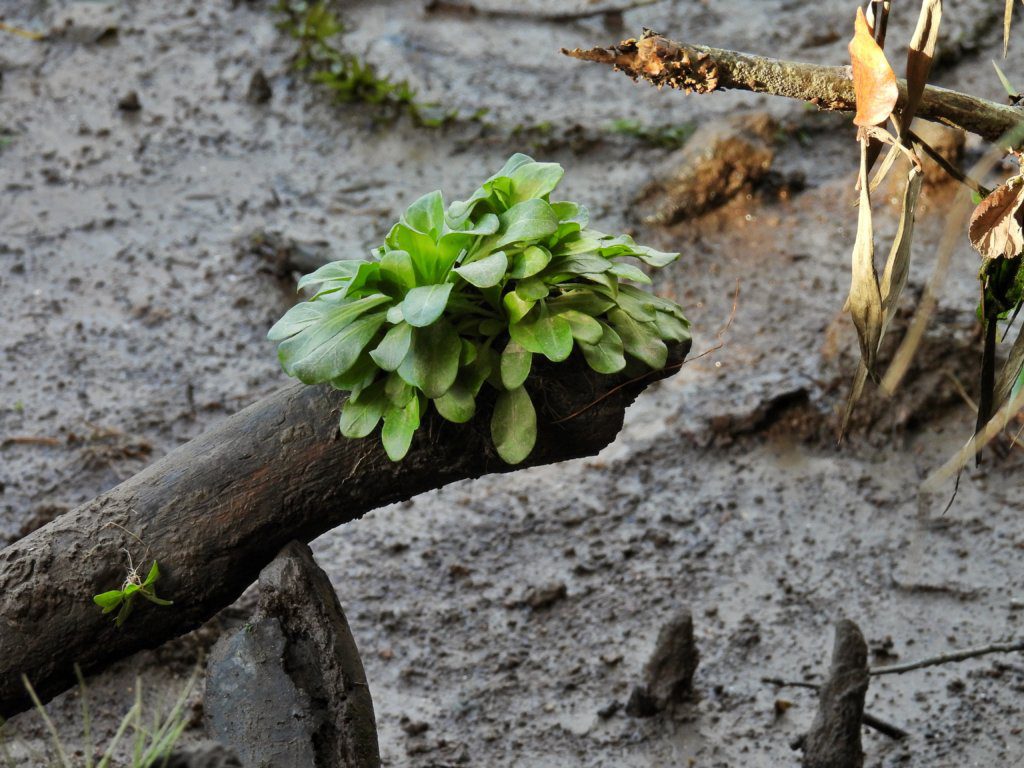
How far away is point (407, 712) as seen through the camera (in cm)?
349

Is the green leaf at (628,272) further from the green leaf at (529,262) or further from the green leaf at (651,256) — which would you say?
the green leaf at (529,262)

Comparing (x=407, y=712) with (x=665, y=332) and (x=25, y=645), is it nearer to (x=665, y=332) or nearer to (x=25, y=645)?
(x=25, y=645)

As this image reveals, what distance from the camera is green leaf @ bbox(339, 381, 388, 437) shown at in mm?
2428

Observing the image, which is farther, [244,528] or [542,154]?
[542,154]

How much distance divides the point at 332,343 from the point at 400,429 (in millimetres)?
238

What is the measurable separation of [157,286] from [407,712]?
254 centimetres

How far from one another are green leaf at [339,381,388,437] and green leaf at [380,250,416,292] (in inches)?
8.9

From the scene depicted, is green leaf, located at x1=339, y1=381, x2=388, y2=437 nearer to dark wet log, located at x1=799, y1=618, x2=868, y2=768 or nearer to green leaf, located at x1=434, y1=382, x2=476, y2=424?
green leaf, located at x1=434, y1=382, x2=476, y2=424

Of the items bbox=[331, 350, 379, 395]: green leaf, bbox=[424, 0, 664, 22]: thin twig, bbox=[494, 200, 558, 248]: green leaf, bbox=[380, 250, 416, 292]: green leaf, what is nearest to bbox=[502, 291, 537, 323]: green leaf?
bbox=[494, 200, 558, 248]: green leaf

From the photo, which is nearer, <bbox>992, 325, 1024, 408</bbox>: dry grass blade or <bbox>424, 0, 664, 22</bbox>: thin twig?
<bbox>992, 325, 1024, 408</bbox>: dry grass blade

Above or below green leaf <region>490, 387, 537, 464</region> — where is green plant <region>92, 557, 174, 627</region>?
below

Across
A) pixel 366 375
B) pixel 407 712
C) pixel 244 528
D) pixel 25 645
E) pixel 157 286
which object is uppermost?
pixel 366 375

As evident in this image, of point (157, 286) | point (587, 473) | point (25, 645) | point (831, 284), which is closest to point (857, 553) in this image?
point (587, 473)

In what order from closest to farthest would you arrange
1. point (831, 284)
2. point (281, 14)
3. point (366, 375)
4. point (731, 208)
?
point (366, 375) → point (831, 284) → point (731, 208) → point (281, 14)
